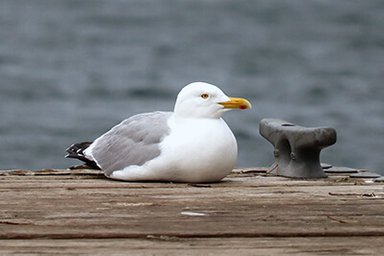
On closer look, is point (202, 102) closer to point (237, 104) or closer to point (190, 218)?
point (237, 104)

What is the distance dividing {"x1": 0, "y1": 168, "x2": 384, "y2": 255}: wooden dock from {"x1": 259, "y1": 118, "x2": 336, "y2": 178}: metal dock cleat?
0.32 metres

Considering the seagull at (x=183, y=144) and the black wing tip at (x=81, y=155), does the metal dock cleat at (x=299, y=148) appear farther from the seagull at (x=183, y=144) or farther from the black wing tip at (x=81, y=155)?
the black wing tip at (x=81, y=155)

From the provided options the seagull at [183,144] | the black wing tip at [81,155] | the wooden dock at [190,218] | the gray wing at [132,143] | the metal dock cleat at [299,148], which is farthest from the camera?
the black wing tip at [81,155]

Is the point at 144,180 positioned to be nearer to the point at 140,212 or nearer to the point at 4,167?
the point at 140,212


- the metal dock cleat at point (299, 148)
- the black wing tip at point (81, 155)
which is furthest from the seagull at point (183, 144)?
the metal dock cleat at point (299, 148)

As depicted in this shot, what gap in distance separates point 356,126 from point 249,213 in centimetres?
1212

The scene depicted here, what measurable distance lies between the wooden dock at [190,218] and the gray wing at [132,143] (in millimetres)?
172

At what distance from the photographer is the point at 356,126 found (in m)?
14.9

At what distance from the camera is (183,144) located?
4.04 metres

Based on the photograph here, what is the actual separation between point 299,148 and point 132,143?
3.31ft

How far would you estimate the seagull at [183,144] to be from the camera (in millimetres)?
4051

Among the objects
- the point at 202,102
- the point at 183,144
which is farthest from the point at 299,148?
the point at 183,144

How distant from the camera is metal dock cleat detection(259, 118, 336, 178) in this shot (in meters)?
4.40

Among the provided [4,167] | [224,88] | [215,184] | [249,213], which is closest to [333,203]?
[249,213]
